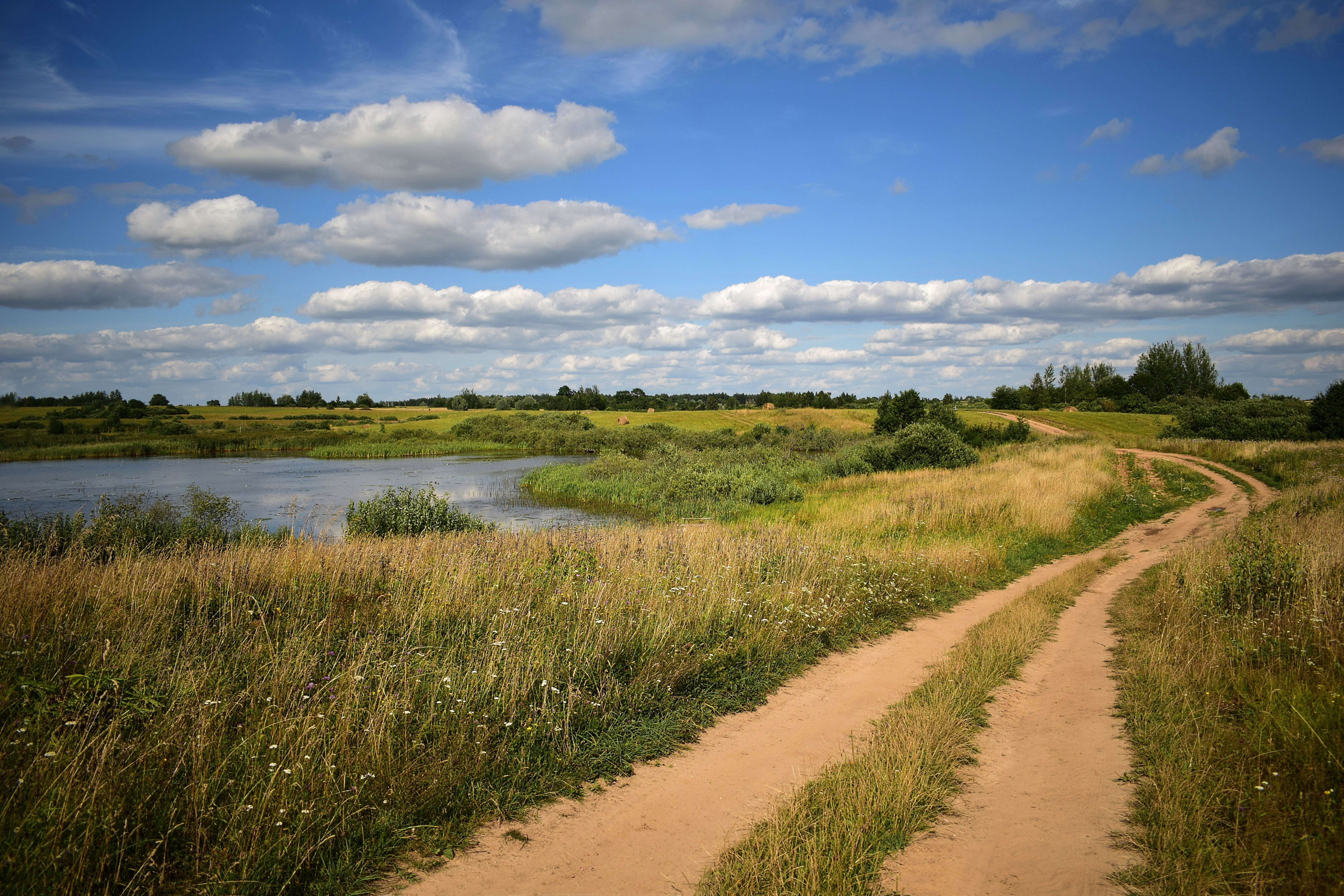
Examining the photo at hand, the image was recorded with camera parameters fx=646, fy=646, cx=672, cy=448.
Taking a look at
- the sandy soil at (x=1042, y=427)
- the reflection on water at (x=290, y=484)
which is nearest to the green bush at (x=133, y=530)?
the reflection on water at (x=290, y=484)

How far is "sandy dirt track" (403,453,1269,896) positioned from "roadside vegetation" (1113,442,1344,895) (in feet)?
1.60

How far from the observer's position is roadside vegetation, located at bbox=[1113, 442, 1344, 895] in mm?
3777

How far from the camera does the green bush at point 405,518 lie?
17094 millimetres

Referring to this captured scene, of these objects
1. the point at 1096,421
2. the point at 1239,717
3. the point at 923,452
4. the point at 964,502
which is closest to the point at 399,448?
the point at 923,452

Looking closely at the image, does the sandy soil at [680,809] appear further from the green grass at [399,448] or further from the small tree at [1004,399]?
the small tree at [1004,399]

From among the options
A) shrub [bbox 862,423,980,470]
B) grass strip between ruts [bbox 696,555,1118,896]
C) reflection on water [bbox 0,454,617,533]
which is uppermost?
shrub [bbox 862,423,980,470]

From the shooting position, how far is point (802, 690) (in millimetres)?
7066

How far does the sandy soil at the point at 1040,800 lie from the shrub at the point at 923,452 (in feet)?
86.1

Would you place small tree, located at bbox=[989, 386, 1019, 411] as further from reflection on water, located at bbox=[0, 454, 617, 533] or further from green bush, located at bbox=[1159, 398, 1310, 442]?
reflection on water, located at bbox=[0, 454, 617, 533]

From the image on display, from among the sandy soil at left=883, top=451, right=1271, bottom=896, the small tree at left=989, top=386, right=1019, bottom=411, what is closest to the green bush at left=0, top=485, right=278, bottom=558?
the sandy soil at left=883, top=451, right=1271, bottom=896

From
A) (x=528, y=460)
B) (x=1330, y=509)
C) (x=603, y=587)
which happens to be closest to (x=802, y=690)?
(x=603, y=587)

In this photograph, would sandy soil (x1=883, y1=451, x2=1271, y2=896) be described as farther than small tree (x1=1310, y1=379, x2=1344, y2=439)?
No

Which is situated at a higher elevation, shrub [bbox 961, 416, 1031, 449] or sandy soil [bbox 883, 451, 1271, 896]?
shrub [bbox 961, 416, 1031, 449]

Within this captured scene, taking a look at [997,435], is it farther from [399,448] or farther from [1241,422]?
[399,448]
